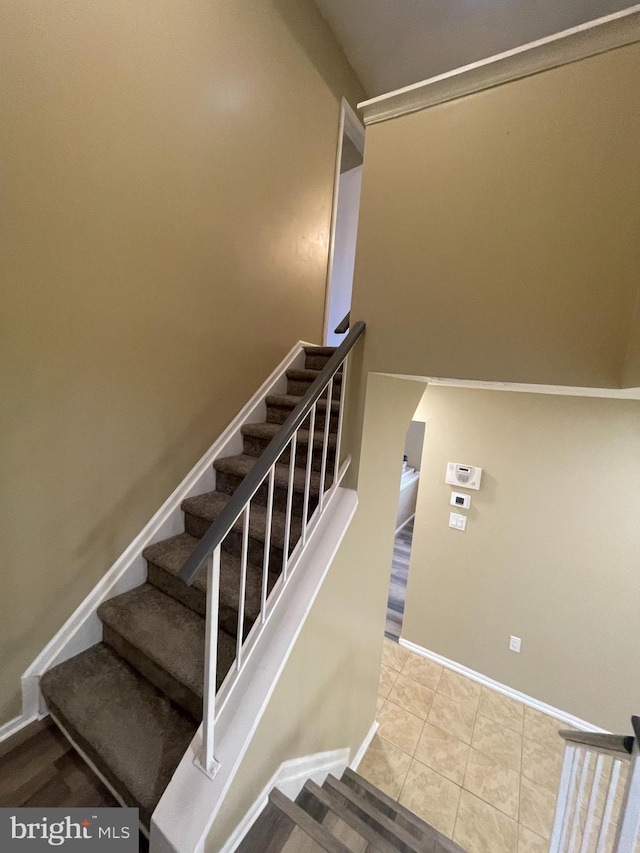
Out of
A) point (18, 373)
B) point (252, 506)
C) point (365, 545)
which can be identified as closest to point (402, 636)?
point (365, 545)

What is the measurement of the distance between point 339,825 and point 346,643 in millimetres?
637

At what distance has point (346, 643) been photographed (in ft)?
5.66

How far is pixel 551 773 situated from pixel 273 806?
2.26 m

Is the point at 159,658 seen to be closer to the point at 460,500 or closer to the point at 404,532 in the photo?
the point at 460,500

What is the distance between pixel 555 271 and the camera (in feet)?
3.71

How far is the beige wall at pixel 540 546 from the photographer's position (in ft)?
7.82

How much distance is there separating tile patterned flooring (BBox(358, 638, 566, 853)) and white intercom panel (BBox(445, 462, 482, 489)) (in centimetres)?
173

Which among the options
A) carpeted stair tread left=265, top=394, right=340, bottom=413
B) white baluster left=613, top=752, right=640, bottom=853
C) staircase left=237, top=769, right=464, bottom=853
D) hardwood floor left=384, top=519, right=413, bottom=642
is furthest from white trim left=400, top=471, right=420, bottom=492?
white baluster left=613, top=752, right=640, bottom=853

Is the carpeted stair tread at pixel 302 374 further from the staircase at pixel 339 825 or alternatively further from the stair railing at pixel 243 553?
the staircase at pixel 339 825

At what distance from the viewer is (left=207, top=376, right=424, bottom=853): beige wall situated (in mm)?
1188

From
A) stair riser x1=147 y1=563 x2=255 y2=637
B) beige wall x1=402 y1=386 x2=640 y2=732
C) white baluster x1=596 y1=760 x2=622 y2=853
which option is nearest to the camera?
white baluster x1=596 y1=760 x2=622 y2=853

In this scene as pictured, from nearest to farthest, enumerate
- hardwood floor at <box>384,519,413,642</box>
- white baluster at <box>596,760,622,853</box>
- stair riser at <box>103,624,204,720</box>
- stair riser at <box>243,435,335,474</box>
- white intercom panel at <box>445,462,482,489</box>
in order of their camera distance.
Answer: white baluster at <box>596,760,622,853</box> → stair riser at <box>103,624,204,720</box> → stair riser at <box>243,435,335,474</box> → white intercom panel at <box>445,462,482,489</box> → hardwood floor at <box>384,519,413,642</box>

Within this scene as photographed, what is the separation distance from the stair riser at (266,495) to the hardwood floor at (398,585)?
258 centimetres

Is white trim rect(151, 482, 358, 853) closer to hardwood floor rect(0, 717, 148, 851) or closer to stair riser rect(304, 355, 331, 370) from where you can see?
hardwood floor rect(0, 717, 148, 851)
